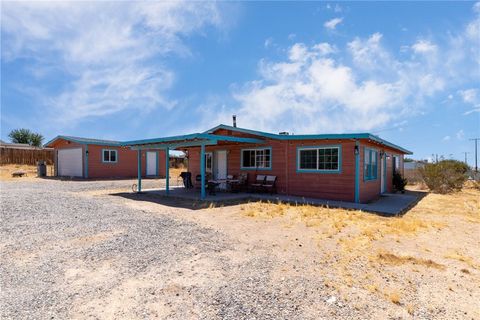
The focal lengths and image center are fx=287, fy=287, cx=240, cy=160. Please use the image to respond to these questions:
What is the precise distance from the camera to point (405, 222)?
22.9ft

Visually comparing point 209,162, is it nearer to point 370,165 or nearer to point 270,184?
point 270,184

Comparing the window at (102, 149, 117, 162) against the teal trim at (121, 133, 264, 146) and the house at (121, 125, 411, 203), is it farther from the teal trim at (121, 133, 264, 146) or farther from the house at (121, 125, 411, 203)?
the teal trim at (121, 133, 264, 146)

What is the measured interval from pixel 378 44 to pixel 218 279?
1046 centimetres

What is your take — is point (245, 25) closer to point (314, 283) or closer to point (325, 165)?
point (325, 165)

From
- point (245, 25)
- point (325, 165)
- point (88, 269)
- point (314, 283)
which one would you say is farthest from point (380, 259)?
point (245, 25)

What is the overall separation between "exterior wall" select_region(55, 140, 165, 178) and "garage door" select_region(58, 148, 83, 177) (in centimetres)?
44

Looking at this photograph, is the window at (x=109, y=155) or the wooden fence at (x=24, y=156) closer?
the window at (x=109, y=155)

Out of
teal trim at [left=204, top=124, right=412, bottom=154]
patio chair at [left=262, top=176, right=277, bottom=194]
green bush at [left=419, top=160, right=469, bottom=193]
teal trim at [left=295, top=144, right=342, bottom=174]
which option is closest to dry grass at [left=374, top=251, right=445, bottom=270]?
teal trim at [left=204, top=124, right=412, bottom=154]

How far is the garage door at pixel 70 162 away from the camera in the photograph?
21.0 m

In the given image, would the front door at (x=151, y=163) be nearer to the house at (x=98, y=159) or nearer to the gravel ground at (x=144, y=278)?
the house at (x=98, y=159)

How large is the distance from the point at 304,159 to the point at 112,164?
16.3 m

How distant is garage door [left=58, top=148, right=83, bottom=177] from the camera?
21047 mm

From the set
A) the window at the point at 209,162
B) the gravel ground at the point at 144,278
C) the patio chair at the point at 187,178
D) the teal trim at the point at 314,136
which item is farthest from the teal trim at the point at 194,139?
the gravel ground at the point at 144,278

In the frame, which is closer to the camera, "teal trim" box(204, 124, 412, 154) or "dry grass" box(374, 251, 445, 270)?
"dry grass" box(374, 251, 445, 270)
